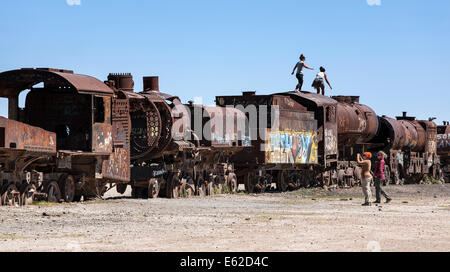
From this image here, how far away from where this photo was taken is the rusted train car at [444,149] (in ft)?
158

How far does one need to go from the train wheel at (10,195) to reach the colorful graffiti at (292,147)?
12.1m

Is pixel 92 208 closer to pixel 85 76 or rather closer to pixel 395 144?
pixel 85 76

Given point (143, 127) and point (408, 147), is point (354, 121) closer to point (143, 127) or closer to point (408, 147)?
point (408, 147)

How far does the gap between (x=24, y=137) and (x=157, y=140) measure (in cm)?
591

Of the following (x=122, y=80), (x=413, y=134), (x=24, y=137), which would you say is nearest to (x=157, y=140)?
(x=122, y=80)

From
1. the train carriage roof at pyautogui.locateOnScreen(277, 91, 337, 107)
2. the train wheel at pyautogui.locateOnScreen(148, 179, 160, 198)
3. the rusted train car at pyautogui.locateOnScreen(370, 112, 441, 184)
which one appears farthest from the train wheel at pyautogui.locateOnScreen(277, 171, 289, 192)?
the rusted train car at pyautogui.locateOnScreen(370, 112, 441, 184)

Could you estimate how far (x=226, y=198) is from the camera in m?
25.3

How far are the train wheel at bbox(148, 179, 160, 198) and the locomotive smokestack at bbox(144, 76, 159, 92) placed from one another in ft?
10.2

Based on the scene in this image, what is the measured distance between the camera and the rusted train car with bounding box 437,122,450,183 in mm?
48062

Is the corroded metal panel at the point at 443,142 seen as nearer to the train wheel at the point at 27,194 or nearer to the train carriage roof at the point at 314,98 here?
the train carriage roof at the point at 314,98

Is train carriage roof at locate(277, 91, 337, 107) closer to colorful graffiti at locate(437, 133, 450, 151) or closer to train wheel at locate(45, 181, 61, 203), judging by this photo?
train wheel at locate(45, 181, 61, 203)

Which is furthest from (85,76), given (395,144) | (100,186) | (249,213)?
(395,144)

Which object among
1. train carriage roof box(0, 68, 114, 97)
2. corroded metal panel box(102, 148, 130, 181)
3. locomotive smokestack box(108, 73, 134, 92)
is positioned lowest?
corroded metal panel box(102, 148, 130, 181)

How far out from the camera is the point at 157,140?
910 inches
